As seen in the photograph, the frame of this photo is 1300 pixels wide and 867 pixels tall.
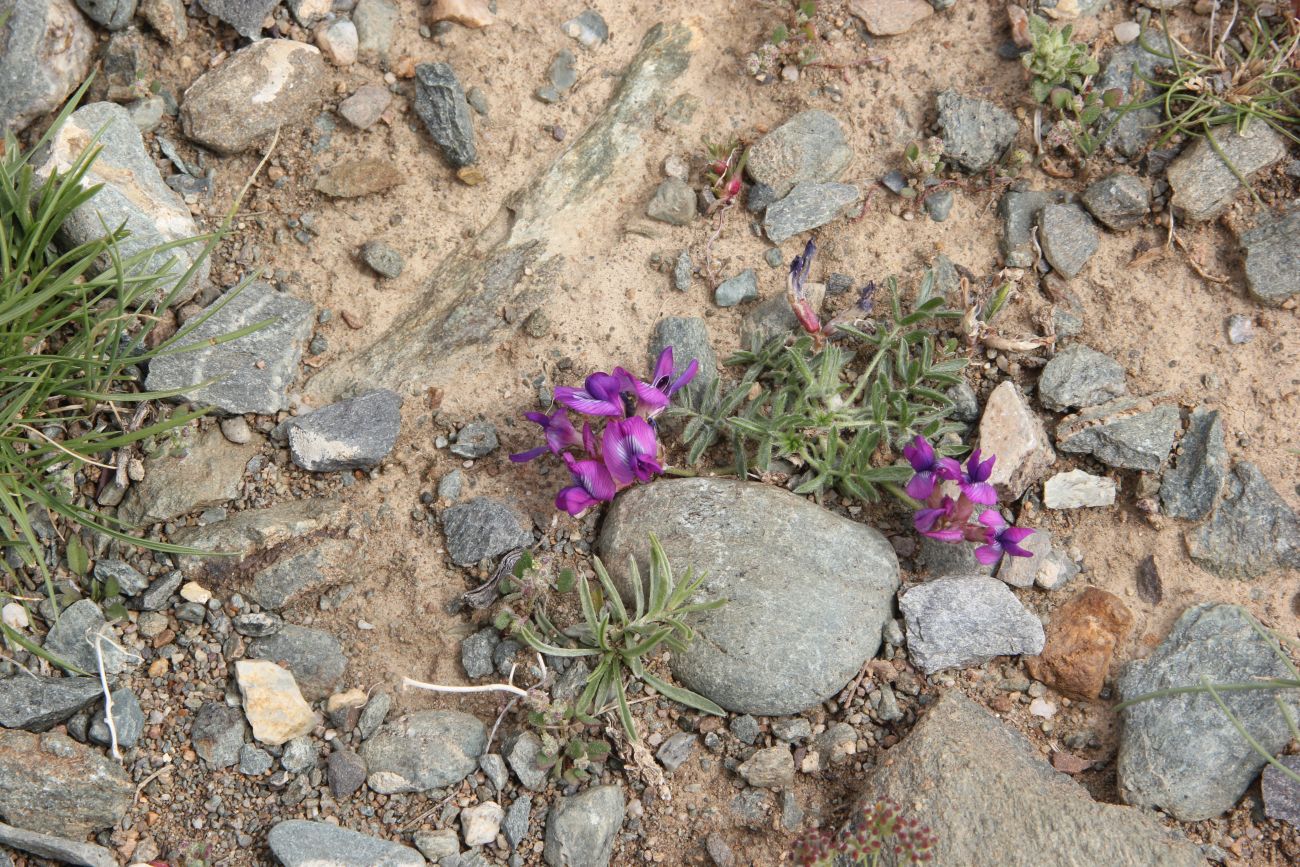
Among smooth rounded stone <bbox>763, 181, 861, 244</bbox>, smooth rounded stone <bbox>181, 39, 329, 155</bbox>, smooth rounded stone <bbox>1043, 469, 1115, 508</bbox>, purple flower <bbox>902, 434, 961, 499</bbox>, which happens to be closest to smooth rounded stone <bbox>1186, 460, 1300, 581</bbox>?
smooth rounded stone <bbox>1043, 469, 1115, 508</bbox>

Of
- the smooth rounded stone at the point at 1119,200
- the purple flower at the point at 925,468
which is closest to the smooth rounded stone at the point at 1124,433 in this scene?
the purple flower at the point at 925,468

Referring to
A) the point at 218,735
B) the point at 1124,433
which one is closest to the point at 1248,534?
the point at 1124,433

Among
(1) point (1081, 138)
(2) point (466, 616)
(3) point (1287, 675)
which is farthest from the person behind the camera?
(1) point (1081, 138)

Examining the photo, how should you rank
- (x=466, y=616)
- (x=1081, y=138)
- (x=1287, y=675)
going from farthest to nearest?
(x=1081, y=138)
(x=466, y=616)
(x=1287, y=675)

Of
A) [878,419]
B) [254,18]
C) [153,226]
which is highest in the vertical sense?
[254,18]

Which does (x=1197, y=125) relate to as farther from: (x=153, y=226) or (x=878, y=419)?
(x=153, y=226)

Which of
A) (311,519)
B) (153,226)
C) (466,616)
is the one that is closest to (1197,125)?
(466,616)

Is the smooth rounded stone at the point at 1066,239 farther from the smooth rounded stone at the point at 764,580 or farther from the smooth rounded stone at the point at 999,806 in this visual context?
the smooth rounded stone at the point at 999,806
